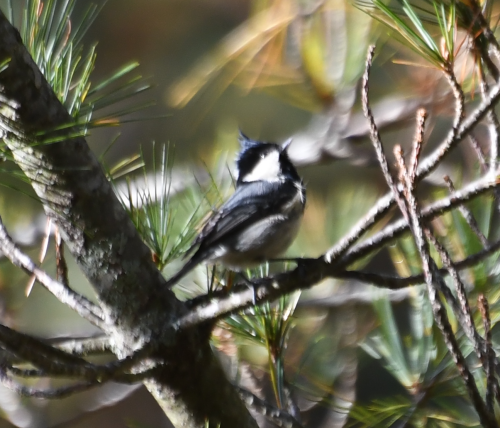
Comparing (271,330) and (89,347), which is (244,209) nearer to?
(271,330)

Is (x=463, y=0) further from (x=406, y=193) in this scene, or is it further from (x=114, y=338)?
(x=114, y=338)

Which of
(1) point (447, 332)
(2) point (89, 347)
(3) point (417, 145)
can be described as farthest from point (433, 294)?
(2) point (89, 347)

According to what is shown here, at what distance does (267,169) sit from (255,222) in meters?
0.25

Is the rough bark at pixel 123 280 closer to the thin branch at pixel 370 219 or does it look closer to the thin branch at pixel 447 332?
the thin branch at pixel 370 219

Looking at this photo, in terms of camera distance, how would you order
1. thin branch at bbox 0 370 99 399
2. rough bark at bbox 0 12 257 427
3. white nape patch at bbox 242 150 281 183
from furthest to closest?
white nape patch at bbox 242 150 281 183 < rough bark at bbox 0 12 257 427 < thin branch at bbox 0 370 99 399

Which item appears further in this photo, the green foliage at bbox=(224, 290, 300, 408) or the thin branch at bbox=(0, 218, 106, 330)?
the green foliage at bbox=(224, 290, 300, 408)

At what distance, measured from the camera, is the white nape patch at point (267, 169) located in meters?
1.39

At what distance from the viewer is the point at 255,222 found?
4.04ft

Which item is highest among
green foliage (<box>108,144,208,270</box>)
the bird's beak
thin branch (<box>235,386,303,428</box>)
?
the bird's beak

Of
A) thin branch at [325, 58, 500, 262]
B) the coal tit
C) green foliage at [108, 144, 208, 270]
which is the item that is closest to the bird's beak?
the coal tit

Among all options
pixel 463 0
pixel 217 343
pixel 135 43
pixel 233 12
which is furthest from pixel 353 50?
pixel 135 43

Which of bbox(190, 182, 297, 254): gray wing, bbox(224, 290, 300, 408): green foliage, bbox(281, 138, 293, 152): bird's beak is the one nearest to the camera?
bbox(224, 290, 300, 408): green foliage

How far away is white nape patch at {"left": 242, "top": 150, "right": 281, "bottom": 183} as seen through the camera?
4.57ft

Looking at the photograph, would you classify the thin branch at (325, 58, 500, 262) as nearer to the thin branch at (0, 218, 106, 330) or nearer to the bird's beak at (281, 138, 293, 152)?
the thin branch at (0, 218, 106, 330)
